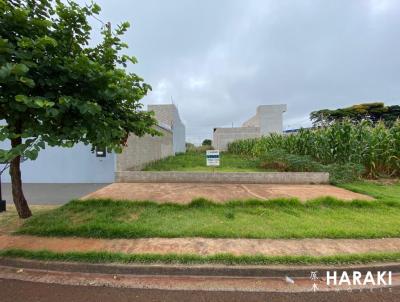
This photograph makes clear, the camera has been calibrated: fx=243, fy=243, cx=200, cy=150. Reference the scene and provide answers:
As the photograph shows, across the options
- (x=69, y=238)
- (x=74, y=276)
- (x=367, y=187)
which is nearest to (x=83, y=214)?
(x=69, y=238)

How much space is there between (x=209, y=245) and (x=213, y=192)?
3.37 metres

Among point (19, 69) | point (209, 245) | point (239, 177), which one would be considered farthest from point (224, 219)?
point (19, 69)

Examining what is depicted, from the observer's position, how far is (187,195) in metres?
6.79

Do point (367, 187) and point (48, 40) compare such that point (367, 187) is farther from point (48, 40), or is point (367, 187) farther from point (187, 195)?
point (48, 40)

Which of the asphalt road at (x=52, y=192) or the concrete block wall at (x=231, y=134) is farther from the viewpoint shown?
the concrete block wall at (x=231, y=134)

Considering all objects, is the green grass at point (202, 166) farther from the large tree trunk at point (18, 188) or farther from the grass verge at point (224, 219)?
the large tree trunk at point (18, 188)

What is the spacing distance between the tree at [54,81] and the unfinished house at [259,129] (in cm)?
2883

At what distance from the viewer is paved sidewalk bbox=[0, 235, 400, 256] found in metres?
3.59

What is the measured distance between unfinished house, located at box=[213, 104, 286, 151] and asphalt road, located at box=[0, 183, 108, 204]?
25.2 meters

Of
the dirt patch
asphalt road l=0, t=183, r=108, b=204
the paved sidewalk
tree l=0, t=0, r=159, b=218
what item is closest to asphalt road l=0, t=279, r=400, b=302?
the paved sidewalk

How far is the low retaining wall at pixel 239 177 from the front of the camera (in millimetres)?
8562

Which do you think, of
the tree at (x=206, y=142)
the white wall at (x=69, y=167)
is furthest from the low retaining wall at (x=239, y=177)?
the tree at (x=206, y=142)

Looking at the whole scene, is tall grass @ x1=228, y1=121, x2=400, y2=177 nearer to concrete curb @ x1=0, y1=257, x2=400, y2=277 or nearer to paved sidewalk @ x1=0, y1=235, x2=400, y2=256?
paved sidewalk @ x1=0, y1=235, x2=400, y2=256

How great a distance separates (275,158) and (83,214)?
28.2 feet
